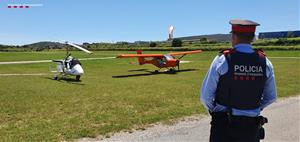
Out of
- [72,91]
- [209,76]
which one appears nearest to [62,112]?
[72,91]

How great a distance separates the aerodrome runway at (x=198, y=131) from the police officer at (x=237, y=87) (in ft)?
12.0

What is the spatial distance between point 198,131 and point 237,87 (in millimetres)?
4585

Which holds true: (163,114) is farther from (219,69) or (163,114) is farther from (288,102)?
(219,69)

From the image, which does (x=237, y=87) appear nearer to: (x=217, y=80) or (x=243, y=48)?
(x=217, y=80)

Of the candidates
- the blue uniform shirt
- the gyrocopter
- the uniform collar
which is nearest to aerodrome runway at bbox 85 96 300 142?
the blue uniform shirt

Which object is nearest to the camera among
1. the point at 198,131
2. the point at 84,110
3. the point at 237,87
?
the point at 237,87

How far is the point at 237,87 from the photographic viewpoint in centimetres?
355

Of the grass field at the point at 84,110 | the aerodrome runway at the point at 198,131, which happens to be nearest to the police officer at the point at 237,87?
the aerodrome runway at the point at 198,131

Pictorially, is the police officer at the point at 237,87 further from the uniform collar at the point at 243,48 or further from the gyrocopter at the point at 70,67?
the gyrocopter at the point at 70,67

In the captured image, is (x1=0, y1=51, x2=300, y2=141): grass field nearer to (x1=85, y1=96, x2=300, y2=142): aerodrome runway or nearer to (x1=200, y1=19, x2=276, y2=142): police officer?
(x1=85, y1=96, x2=300, y2=142): aerodrome runway

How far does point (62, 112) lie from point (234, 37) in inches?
284

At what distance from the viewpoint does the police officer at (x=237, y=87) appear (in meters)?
3.56

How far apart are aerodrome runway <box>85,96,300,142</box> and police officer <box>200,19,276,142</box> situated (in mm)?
3643

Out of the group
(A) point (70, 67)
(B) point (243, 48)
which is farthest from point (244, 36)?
(A) point (70, 67)
